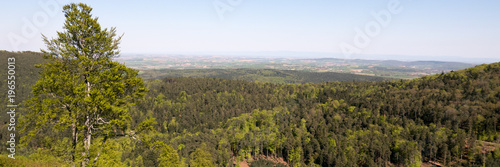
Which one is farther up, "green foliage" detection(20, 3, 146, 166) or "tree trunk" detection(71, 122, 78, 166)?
"green foliage" detection(20, 3, 146, 166)

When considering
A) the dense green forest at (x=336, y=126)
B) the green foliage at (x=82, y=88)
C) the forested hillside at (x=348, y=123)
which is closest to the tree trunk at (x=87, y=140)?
the green foliage at (x=82, y=88)

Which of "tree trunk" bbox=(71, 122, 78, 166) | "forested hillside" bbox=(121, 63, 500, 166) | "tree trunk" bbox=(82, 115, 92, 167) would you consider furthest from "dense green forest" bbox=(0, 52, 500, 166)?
"tree trunk" bbox=(71, 122, 78, 166)

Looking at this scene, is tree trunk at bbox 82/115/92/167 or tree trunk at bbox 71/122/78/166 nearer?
tree trunk at bbox 71/122/78/166

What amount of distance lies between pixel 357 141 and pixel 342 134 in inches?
408

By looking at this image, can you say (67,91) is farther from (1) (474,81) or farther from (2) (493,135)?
(1) (474,81)

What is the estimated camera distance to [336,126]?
11769 cm

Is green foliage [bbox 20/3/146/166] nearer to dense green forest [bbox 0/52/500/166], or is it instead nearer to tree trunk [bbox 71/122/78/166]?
tree trunk [bbox 71/122/78/166]

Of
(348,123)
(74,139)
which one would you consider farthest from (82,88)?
(348,123)

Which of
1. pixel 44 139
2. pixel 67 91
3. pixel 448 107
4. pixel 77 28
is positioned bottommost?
pixel 448 107

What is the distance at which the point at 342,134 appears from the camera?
4464 inches

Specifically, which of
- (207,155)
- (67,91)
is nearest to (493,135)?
(207,155)

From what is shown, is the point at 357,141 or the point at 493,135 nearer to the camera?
the point at 493,135

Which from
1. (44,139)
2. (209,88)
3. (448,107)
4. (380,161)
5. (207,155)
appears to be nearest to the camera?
(44,139)

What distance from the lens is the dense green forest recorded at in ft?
284
